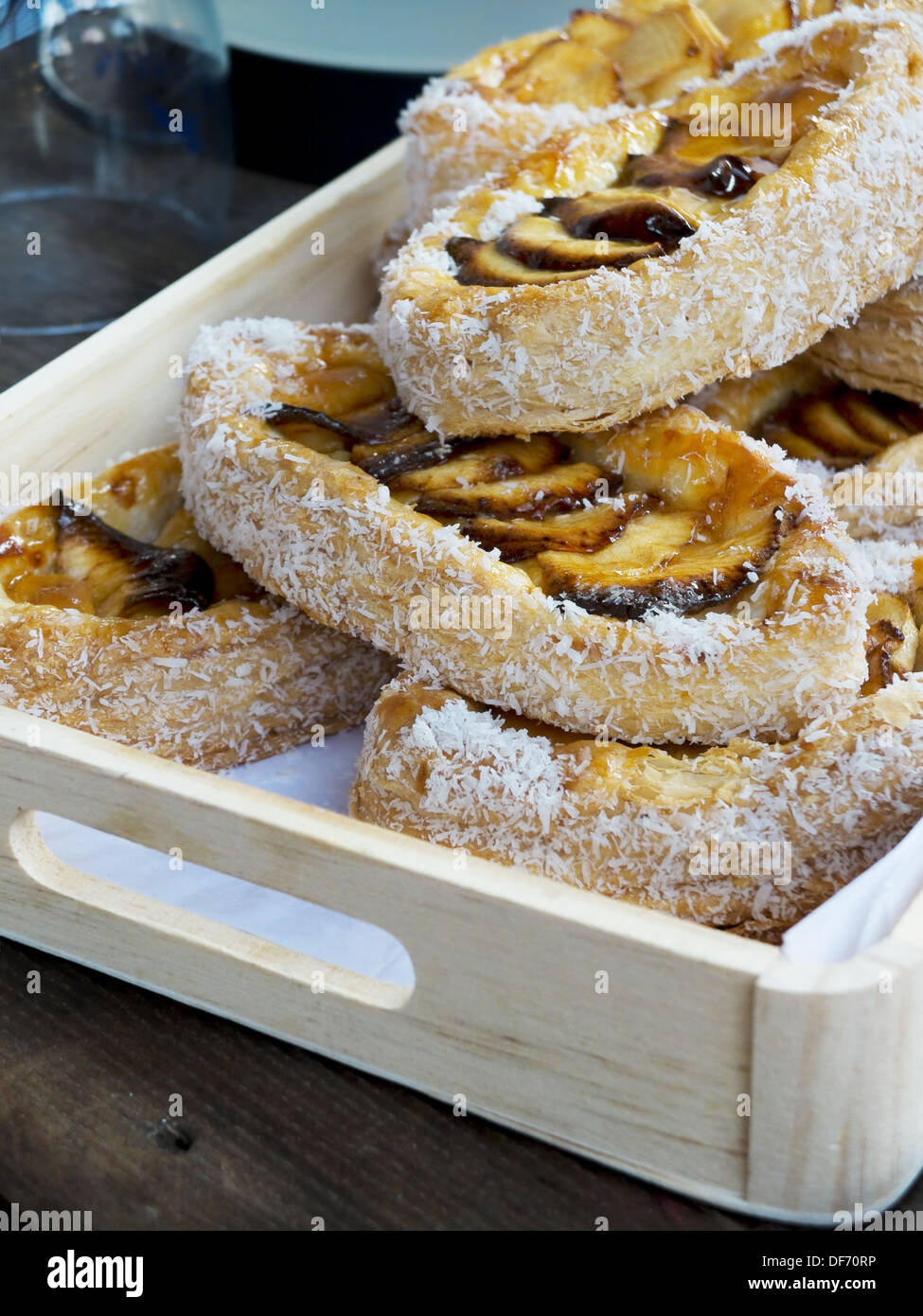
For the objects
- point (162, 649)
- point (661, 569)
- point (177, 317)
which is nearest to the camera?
point (661, 569)

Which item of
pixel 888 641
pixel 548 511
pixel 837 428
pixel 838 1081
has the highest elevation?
pixel 837 428

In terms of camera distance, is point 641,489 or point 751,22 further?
point 751,22

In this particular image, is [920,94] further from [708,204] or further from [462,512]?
[462,512]

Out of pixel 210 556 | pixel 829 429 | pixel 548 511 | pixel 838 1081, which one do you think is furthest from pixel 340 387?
pixel 838 1081

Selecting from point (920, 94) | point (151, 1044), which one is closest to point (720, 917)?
point (151, 1044)

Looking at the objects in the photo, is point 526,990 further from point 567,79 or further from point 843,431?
point 567,79

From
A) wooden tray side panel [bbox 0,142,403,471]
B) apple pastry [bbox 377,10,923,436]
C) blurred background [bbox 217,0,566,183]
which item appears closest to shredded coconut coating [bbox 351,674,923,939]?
apple pastry [bbox 377,10,923,436]
